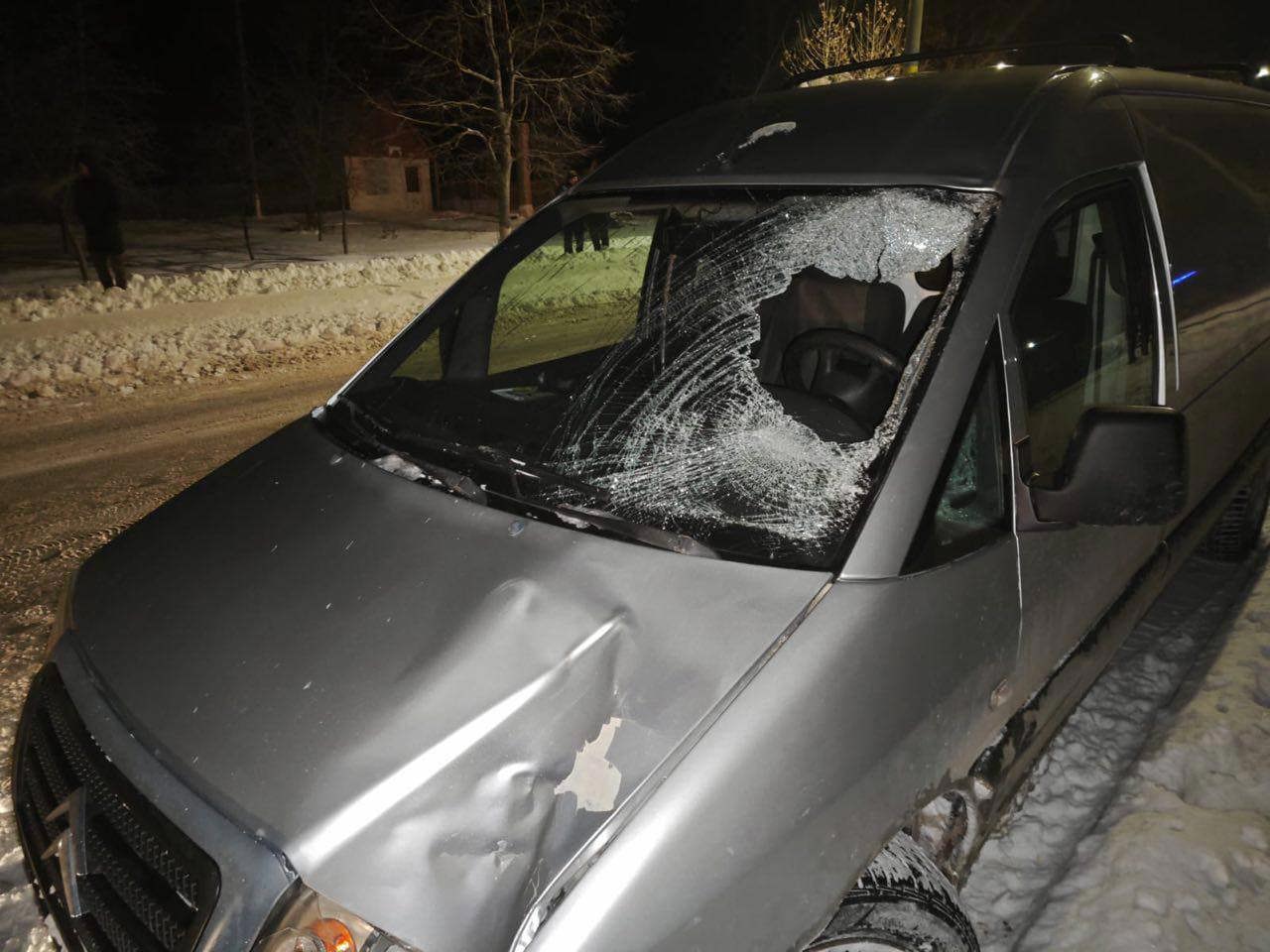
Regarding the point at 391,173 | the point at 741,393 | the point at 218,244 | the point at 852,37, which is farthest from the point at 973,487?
the point at 391,173

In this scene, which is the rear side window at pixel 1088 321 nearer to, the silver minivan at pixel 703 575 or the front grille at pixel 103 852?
the silver minivan at pixel 703 575

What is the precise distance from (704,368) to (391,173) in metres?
33.3

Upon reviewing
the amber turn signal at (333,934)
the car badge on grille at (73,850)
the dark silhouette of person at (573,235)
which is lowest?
the car badge on grille at (73,850)

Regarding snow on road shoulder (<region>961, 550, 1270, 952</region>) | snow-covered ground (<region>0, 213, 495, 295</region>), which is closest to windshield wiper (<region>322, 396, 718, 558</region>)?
snow on road shoulder (<region>961, 550, 1270, 952</region>)

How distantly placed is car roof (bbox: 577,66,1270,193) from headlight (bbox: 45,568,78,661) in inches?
65.7

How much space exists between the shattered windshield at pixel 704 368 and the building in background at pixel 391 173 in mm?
29890

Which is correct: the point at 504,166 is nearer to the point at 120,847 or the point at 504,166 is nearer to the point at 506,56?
the point at 506,56

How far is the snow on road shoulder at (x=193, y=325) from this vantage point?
7.12 m

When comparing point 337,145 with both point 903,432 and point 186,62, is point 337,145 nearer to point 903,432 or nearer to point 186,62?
point 186,62

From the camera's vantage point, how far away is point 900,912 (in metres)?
1.48

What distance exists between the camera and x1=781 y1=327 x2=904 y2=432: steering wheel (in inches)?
73.9

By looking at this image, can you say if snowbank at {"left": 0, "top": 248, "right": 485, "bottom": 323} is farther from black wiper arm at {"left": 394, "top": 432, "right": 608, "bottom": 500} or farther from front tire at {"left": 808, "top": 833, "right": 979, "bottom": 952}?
front tire at {"left": 808, "top": 833, "right": 979, "bottom": 952}

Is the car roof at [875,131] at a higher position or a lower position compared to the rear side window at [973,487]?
higher

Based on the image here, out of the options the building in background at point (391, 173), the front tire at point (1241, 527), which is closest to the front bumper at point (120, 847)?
the front tire at point (1241, 527)
